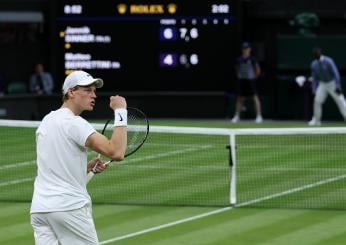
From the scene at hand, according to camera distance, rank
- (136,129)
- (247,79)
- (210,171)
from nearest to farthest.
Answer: (136,129) → (210,171) → (247,79)

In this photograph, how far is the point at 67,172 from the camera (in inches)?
292

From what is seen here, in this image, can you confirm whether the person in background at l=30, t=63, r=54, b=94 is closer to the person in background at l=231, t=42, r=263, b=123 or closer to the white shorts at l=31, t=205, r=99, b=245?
the person in background at l=231, t=42, r=263, b=123

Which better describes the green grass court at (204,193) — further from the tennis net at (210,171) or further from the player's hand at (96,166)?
the player's hand at (96,166)

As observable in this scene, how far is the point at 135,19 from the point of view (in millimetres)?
26250

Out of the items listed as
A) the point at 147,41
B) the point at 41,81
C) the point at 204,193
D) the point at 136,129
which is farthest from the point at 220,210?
the point at 41,81

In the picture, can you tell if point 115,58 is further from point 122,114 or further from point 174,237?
point 122,114

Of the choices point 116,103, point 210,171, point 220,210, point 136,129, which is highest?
point 116,103

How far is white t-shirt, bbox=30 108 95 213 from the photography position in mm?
7387

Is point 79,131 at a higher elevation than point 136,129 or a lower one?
higher

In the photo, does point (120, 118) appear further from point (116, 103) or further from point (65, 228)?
point (65, 228)

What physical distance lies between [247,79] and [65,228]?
19380 millimetres

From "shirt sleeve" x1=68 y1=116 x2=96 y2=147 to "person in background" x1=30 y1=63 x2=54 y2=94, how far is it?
1981 cm

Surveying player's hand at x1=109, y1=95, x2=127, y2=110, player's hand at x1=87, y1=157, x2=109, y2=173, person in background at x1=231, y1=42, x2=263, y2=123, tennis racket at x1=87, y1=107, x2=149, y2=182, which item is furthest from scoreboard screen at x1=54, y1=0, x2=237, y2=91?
player's hand at x1=109, y1=95, x2=127, y2=110

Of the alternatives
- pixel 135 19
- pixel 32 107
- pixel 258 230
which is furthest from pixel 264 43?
pixel 258 230
